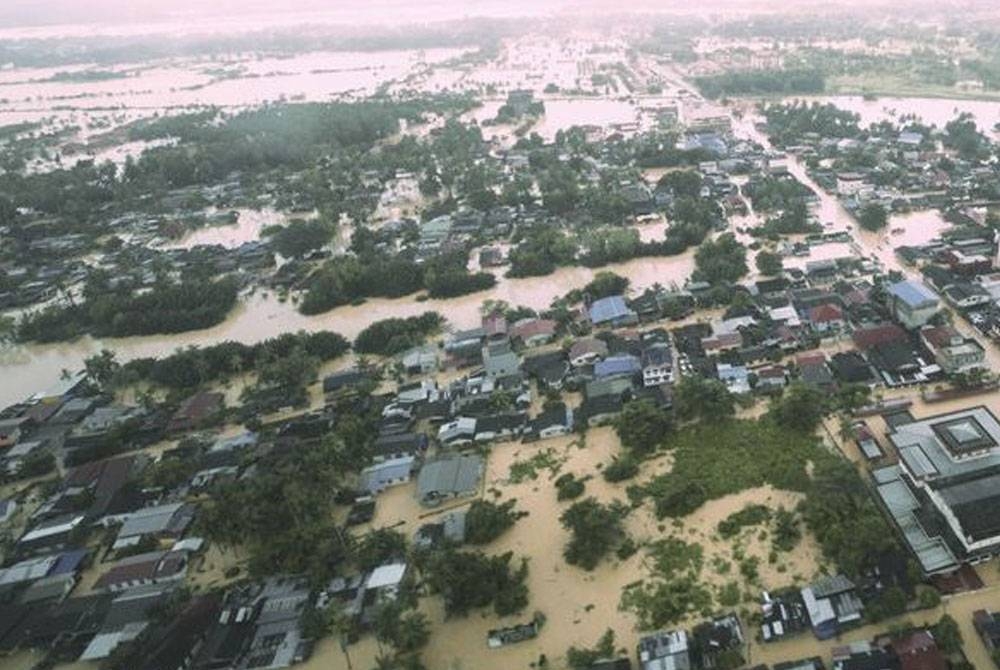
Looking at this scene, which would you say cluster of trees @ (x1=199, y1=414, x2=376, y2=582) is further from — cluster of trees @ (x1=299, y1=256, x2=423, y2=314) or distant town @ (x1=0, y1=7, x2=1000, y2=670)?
cluster of trees @ (x1=299, y1=256, x2=423, y2=314)

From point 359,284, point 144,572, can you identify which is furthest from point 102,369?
point 144,572

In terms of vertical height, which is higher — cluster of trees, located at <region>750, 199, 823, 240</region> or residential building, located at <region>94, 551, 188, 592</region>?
cluster of trees, located at <region>750, 199, 823, 240</region>

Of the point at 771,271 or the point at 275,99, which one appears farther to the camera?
the point at 275,99

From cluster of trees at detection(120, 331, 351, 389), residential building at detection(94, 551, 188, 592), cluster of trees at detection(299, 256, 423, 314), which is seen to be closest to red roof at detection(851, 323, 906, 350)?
cluster of trees at detection(299, 256, 423, 314)

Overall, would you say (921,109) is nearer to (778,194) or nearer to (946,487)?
(778,194)

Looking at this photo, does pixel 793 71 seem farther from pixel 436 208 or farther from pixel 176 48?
pixel 176 48

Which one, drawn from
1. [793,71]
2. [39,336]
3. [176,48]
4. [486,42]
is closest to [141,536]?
[39,336]
